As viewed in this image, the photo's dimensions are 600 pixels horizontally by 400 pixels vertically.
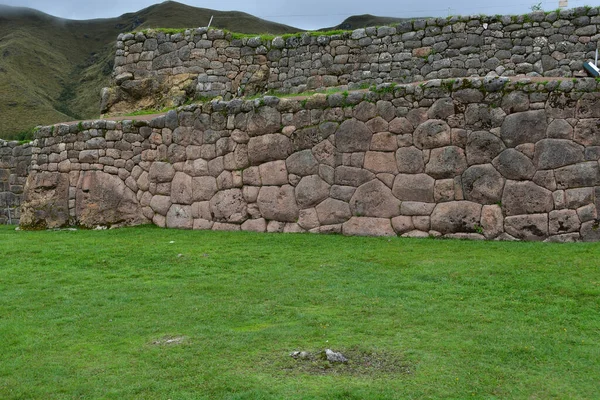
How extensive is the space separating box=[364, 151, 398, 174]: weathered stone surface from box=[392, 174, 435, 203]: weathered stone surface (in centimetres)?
18

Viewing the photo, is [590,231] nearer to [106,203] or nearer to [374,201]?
[374,201]

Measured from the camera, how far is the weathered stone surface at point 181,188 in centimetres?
1222

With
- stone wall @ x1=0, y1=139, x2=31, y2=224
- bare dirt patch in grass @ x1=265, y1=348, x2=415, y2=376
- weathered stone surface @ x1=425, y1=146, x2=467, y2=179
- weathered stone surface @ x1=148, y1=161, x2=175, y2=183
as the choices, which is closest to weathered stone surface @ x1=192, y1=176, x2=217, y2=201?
weathered stone surface @ x1=148, y1=161, x2=175, y2=183

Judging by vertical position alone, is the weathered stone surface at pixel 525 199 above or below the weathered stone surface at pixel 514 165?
below

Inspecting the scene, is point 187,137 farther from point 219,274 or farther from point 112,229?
point 219,274

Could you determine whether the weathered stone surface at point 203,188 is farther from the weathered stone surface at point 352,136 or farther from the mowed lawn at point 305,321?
the weathered stone surface at point 352,136

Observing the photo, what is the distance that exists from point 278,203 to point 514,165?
11.9 ft

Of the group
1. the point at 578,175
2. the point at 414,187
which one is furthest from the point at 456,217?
the point at 578,175

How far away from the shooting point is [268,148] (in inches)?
449

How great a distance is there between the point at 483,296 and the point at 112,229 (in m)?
7.59

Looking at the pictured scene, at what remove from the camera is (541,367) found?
526 centimetres

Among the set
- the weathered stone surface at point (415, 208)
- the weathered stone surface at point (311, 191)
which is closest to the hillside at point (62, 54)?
the weathered stone surface at point (311, 191)

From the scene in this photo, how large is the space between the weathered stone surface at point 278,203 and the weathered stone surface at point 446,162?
2206 mm

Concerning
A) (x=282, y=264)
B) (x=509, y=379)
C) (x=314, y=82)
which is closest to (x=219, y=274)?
(x=282, y=264)
